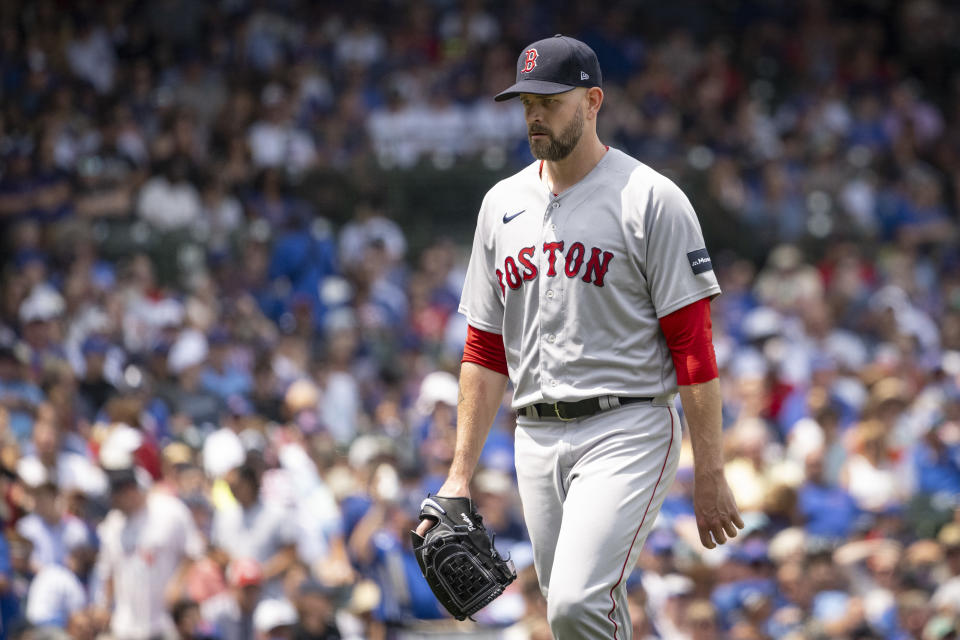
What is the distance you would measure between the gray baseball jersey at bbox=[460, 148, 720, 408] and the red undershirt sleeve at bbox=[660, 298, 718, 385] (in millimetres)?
34

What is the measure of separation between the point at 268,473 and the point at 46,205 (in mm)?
4753

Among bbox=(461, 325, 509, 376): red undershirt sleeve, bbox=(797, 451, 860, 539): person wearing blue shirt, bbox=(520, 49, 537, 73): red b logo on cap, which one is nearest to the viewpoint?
bbox=(520, 49, 537, 73): red b logo on cap

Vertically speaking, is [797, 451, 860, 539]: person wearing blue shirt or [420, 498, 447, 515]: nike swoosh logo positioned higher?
[420, 498, 447, 515]: nike swoosh logo

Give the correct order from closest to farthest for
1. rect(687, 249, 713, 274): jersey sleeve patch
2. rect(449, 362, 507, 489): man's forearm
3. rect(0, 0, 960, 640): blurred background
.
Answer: rect(687, 249, 713, 274): jersey sleeve patch, rect(449, 362, 507, 489): man's forearm, rect(0, 0, 960, 640): blurred background

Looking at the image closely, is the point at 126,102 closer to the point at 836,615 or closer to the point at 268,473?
the point at 268,473

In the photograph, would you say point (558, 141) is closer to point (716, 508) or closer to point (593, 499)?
point (593, 499)

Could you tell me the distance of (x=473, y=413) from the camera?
14.7ft

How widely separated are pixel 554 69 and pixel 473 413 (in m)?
1.15

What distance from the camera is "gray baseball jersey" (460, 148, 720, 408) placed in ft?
13.7

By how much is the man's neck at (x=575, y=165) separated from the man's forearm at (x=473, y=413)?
665mm

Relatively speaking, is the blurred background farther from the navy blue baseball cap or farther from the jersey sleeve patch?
the navy blue baseball cap

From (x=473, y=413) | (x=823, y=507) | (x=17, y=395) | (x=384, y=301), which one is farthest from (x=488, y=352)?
(x=384, y=301)

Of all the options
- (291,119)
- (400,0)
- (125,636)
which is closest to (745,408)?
(125,636)

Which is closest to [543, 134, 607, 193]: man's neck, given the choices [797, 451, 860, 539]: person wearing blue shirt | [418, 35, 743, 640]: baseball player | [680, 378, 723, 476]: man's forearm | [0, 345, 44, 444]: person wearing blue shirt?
[418, 35, 743, 640]: baseball player
